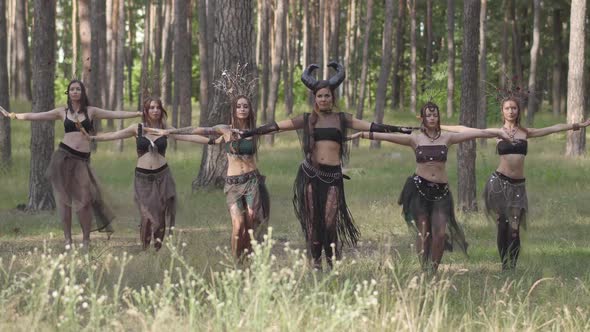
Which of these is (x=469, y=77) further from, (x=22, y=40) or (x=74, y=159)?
(x=22, y=40)

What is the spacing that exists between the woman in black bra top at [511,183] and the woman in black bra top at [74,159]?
4702 mm

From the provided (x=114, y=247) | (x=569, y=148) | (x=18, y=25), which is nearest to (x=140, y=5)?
(x=18, y=25)

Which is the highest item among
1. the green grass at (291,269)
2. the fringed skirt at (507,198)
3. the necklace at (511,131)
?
the necklace at (511,131)

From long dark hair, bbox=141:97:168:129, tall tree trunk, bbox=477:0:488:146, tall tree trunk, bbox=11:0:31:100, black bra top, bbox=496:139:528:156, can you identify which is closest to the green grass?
tall tree trunk, bbox=477:0:488:146

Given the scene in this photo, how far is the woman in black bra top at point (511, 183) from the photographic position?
11.5 meters

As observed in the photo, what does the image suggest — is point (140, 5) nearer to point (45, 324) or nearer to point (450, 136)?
point (450, 136)

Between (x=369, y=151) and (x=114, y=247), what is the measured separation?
18.6 m

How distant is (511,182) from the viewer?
11.6 meters

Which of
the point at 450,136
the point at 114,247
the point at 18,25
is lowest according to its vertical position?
the point at 114,247

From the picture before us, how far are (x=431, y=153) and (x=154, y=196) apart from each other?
3689mm

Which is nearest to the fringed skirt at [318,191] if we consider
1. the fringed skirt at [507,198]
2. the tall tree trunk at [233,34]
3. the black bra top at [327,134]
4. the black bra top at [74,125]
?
the black bra top at [327,134]

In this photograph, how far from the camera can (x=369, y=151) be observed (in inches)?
1224

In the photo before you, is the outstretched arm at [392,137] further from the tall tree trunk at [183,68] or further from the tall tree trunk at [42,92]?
the tall tree trunk at [183,68]

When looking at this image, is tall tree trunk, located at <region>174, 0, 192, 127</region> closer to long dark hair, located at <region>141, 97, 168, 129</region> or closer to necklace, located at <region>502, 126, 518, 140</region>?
long dark hair, located at <region>141, 97, 168, 129</region>
